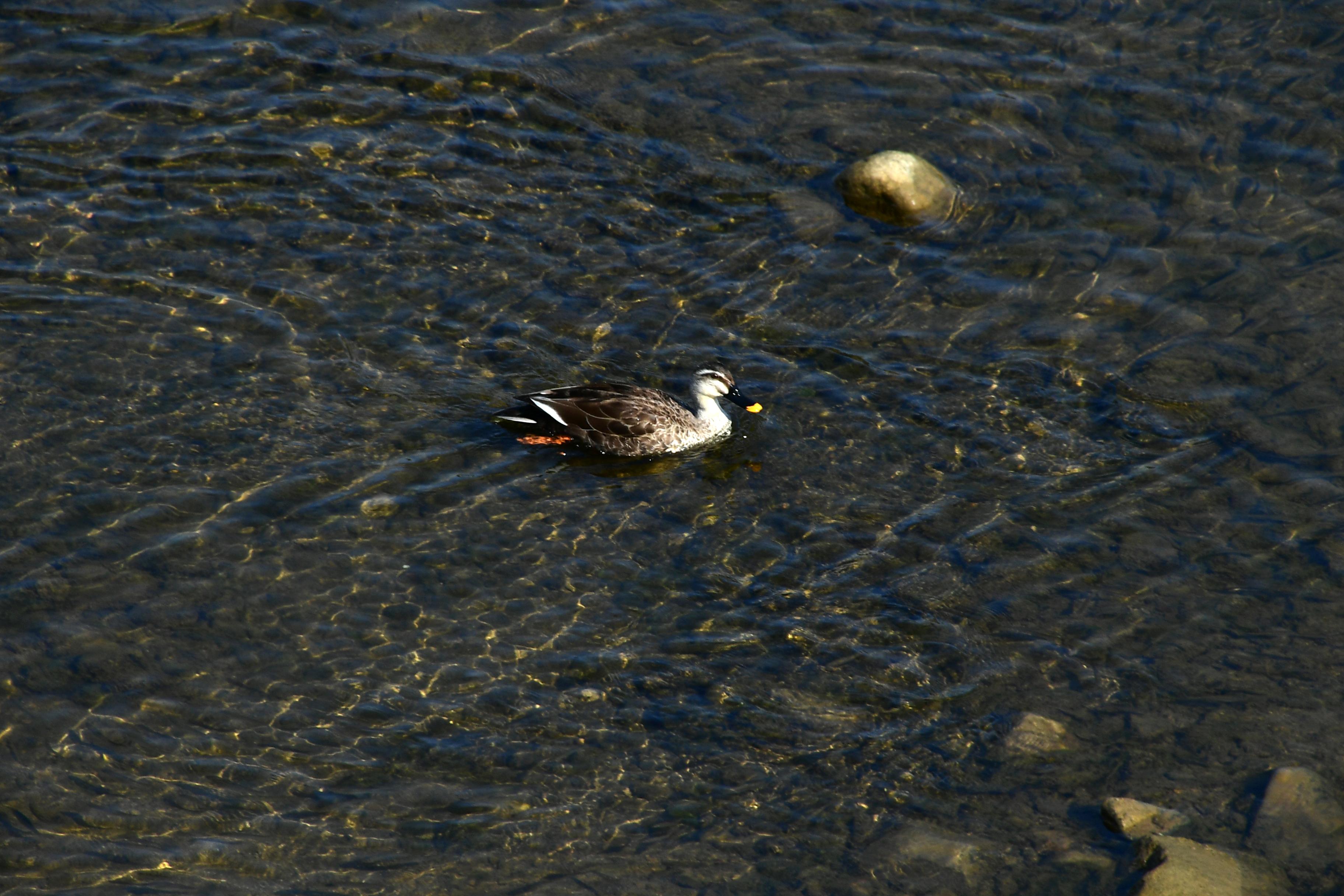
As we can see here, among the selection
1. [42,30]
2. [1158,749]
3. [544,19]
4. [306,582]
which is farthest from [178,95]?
[1158,749]

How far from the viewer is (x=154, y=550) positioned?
30.3 ft

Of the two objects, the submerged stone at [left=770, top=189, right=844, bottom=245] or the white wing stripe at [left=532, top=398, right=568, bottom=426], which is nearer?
the white wing stripe at [left=532, top=398, right=568, bottom=426]

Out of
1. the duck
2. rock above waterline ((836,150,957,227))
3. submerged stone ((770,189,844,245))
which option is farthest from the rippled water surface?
rock above waterline ((836,150,957,227))

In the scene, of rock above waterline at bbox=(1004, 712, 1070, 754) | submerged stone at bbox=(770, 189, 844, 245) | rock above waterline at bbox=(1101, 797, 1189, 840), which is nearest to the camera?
rock above waterline at bbox=(1101, 797, 1189, 840)

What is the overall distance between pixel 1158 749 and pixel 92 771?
698cm

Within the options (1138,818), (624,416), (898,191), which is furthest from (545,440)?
(1138,818)

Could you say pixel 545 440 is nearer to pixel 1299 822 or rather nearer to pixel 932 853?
pixel 932 853

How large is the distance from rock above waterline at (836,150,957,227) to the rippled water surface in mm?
358

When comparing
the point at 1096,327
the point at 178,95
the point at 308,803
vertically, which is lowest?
the point at 308,803

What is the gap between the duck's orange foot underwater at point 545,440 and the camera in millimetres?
10531

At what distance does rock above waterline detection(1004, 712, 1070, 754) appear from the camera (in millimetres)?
8250

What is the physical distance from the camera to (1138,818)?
7730 mm

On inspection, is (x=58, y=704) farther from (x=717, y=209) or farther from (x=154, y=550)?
(x=717, y=209)

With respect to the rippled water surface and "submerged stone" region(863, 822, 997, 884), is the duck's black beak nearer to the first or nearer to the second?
the rippled water surface
